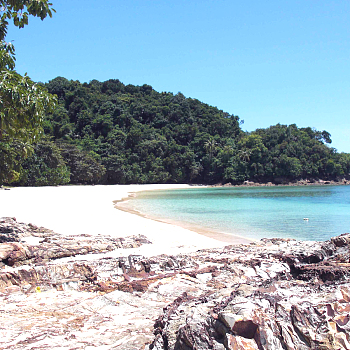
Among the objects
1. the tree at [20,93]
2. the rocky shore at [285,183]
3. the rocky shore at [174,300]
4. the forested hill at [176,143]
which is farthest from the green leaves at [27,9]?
the rocky shore at [285,183]

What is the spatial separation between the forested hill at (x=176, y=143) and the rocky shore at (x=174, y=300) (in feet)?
183

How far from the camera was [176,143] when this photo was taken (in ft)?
269

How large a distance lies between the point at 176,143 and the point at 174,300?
260ft

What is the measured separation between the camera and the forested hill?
70.1m

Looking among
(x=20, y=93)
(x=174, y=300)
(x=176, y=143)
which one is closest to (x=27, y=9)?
(x=20, y=93)

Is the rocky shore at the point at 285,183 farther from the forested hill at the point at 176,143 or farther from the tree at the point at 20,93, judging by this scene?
the tree at the point at 20,93

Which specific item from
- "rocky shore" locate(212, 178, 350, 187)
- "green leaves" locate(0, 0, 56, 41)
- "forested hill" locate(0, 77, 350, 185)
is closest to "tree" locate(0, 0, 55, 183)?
"green leaves" locate(0, 0, 56, 41)

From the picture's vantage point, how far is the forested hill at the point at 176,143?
7006cm

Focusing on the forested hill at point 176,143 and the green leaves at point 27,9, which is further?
the forested hill at point 176,143

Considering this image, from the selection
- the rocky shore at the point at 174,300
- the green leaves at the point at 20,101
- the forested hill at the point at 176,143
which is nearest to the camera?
the rocky shore at the point at 174,300

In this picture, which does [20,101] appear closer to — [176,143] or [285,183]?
[176,143]

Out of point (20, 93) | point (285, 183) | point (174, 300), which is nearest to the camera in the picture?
point (174, 300)

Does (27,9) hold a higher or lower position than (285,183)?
higher

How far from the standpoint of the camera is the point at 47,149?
45438 millimetres
